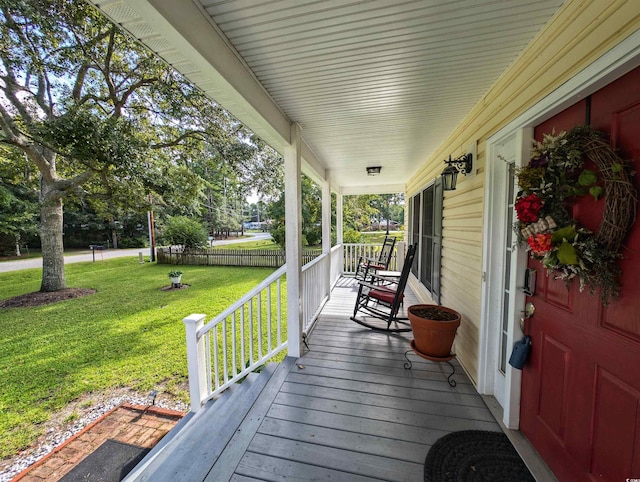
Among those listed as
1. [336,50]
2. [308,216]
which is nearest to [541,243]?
[336,50]

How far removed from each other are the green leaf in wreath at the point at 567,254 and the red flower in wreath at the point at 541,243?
0.06 m

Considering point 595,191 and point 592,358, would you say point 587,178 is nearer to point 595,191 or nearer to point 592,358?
point 595,191

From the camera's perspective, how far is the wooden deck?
4.87ft

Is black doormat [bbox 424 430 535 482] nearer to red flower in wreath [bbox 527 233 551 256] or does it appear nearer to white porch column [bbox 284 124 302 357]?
red flower in wreath [bbox 527 233 551 256]

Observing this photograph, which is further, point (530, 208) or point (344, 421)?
point (344, 421)

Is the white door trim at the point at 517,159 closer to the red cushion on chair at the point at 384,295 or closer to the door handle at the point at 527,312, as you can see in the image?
the door handle at the point at 527,312

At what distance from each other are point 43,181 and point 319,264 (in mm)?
8344

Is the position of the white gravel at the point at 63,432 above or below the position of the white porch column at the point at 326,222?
below

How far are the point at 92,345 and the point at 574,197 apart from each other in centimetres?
584

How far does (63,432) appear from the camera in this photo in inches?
94.4

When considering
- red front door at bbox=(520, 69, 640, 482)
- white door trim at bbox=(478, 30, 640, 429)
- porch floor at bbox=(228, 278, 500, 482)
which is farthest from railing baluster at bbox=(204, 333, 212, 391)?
red front door at bbox=(520, 69, 640, 482)

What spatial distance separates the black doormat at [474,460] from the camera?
1.41 metres

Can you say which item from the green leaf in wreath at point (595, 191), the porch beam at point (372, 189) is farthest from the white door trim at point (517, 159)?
the porch beam at point (372, 189)

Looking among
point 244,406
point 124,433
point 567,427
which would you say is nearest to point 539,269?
point 567,427
